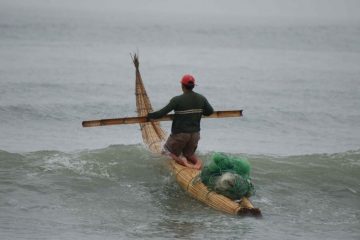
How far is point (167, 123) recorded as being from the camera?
1917cm

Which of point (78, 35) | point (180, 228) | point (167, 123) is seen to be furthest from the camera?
point (78, 35)

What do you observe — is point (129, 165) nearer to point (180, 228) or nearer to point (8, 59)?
point (180, 228)

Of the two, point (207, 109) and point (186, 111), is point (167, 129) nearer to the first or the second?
point (207, 109)

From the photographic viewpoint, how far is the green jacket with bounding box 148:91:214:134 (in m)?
10.8

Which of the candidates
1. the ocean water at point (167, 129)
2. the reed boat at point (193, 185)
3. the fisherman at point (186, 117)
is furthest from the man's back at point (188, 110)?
the ocean water at point (167, 129)

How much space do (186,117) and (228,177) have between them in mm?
1389

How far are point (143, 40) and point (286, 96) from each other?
21507 millimetres

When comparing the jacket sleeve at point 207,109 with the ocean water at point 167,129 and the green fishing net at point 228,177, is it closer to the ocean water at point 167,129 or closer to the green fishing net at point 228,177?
the green fishing net at point 228,177

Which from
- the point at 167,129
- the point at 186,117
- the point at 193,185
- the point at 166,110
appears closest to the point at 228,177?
the point at 193,185

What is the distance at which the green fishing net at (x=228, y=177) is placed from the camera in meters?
9.99

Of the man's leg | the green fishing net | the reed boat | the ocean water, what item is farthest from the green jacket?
the ocean water

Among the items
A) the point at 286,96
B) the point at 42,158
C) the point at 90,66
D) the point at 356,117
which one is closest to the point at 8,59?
the point at 90,66

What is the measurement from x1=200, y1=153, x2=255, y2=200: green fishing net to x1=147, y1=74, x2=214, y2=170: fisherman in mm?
839

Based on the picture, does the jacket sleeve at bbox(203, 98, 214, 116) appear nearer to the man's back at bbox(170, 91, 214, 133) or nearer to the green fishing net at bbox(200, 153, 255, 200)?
the man's back at bbox(170, 91, 214, 133)
